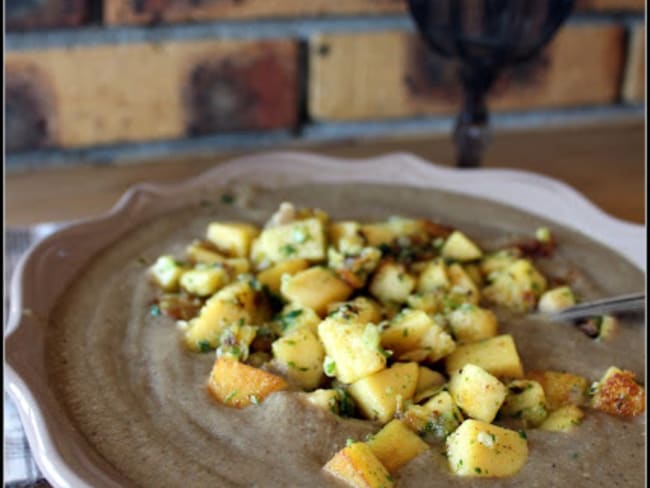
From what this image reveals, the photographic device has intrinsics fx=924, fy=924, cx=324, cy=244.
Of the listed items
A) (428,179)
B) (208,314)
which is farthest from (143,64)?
(208,314)

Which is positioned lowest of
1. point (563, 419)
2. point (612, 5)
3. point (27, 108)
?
point (563, 419)

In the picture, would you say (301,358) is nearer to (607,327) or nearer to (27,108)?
(607,327)

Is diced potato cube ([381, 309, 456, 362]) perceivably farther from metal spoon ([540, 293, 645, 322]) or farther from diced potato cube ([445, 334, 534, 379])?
metal spoon ([540, 293, 645, 322])

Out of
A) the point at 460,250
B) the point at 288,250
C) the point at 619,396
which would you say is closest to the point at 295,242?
the point at 288,250

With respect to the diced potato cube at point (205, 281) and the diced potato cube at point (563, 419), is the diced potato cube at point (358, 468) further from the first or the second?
the diced potato cube at point (205, 281)

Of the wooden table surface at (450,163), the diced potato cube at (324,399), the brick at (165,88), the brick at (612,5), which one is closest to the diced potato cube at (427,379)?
the diced potato cube at (324,399)

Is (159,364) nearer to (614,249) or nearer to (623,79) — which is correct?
(614,249)
